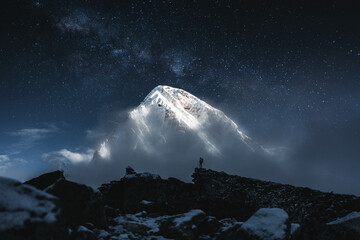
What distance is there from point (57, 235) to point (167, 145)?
641ft

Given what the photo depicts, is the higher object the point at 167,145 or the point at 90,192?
the point at 167,145

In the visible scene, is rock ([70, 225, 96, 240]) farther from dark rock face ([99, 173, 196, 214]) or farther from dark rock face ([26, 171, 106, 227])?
dark rock face ([99, 173, 196, 214])

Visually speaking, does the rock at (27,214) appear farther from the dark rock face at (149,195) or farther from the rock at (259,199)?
the rock at (259,199)

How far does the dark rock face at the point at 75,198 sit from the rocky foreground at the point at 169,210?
26 mm

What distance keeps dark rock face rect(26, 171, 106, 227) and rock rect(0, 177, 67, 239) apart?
2.15 metres

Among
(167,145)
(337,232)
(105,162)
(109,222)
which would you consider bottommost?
(109,222)

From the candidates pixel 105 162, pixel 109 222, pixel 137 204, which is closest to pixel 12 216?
pixel 109 222

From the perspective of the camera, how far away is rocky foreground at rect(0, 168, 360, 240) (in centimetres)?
411

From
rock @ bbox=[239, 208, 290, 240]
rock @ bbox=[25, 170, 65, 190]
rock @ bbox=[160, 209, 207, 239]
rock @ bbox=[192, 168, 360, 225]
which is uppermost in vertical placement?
rock @ bbox=[192, 168, 360, 225]

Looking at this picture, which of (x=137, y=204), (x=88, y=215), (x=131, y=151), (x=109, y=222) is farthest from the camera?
(x=131, y=151)

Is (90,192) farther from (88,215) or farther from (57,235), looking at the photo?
(57,235)

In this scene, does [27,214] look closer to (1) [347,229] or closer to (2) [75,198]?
(2) [75,198]

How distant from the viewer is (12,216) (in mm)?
3822

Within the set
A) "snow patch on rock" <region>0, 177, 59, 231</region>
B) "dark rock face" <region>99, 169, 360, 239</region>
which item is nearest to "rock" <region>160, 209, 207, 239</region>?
"dark rock face" <region>99, 169, 360, 239</region>
